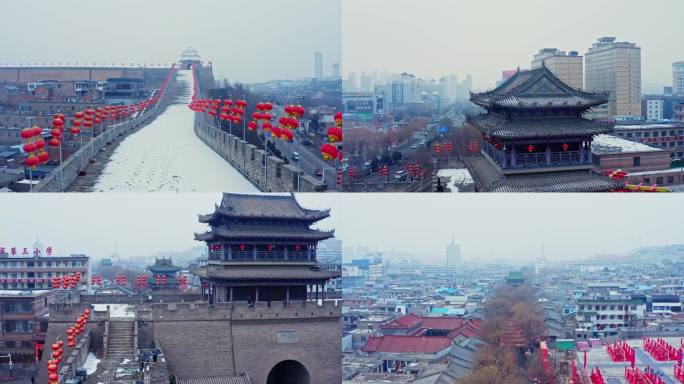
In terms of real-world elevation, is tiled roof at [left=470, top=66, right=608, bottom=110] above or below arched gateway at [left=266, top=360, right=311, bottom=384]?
above

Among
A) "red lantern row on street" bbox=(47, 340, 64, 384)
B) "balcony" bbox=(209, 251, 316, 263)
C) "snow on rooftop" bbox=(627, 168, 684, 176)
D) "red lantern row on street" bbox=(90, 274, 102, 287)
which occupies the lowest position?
"red lantern row on street" bbox=(47, 340, 64, 384)

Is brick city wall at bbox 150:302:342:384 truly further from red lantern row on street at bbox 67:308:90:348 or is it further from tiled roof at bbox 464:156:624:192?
tiled roof at bbox 464:156:624:192

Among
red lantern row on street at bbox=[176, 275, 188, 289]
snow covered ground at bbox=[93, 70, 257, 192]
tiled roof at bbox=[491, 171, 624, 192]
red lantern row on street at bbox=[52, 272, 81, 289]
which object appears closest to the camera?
snow covered ground at bbox=[93, 70, 257, 192]

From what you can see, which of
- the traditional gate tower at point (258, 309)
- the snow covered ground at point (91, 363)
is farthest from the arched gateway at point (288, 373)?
the snow covered ground at point (91, 363)

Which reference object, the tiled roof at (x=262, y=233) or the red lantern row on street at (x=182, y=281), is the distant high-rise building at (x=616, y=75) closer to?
the tiled roof at (x=262, y=233)

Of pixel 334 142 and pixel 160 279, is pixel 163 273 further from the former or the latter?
pixel 334 142

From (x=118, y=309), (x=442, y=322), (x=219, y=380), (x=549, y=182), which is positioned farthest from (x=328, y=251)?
(x=549, y=182)

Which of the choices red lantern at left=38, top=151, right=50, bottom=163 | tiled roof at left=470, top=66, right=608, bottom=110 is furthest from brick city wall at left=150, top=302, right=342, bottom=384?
tiled roof at left=470, top=66, right=608, bottom=110
